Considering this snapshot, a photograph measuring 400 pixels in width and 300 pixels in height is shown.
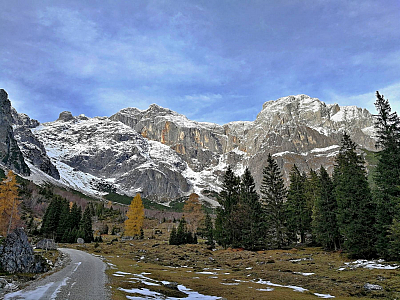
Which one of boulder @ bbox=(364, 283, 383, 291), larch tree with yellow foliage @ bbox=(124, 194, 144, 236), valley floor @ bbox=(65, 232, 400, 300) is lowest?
valley floor @ bbox=(65, 232, 400, 300)

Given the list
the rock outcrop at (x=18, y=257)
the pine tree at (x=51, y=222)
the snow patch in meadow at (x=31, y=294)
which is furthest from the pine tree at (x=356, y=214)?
the pine tree at (x=51, y=222)

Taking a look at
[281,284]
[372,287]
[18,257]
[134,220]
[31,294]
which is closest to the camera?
[31,294]

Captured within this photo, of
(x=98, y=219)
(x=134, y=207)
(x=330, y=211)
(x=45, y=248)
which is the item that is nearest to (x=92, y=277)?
(x=45, y=248)

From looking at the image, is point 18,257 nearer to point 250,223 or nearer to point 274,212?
point 250,223

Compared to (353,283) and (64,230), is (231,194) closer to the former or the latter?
(353,283)

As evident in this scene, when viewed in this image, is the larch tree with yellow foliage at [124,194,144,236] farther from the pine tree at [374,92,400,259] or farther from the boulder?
the boulder

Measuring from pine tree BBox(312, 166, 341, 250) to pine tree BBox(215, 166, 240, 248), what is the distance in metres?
14.7

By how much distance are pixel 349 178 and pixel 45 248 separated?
4898cm

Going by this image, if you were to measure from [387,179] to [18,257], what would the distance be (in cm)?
3875

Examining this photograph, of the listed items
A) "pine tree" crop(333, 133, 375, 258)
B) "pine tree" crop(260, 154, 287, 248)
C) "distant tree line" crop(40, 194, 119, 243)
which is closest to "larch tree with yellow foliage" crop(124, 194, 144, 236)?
"distant tree line" crop(40, 194, 119, 243)

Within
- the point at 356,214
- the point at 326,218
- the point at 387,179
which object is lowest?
the point at 326,218

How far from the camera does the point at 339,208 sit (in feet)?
110

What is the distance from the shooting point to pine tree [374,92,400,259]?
26.3 metres

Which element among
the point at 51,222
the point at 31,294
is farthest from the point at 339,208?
the point at 51,222
